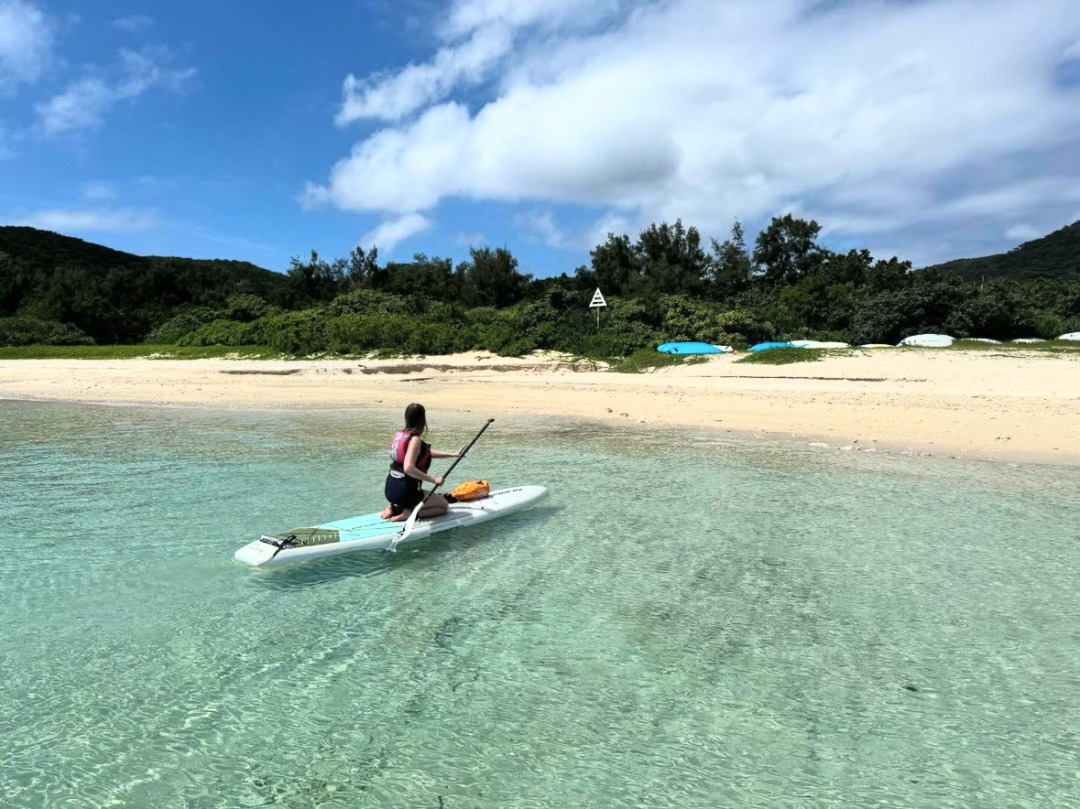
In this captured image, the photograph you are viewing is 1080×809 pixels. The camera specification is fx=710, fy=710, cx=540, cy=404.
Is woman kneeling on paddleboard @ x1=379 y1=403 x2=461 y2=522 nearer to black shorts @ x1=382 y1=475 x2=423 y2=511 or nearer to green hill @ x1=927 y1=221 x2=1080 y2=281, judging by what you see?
black shorts @ x1=382 y1=475 x2=423 y2=511

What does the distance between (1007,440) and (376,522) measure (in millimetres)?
11846

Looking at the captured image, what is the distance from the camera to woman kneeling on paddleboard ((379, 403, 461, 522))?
7688mm

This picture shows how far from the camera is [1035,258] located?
131 m

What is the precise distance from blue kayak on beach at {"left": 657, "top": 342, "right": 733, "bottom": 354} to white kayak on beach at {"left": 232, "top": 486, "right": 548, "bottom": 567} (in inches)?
716

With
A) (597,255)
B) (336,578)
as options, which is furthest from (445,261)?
(336,578)

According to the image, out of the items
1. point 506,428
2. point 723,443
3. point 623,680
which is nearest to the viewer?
point 623,680

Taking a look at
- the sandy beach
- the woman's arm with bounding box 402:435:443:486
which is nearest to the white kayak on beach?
the woman's arm with bounding box 402:435:443:486

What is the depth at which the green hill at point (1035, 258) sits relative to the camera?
391ft

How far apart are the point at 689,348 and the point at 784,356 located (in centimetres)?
397

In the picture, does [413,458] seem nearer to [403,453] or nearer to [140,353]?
[403,453]

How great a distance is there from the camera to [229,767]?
12.8 ft

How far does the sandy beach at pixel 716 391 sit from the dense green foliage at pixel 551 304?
2.37m

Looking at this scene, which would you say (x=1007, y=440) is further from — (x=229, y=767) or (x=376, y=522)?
(x=229, y=767)

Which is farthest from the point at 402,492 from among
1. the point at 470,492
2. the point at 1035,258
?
the point at 1035,258
